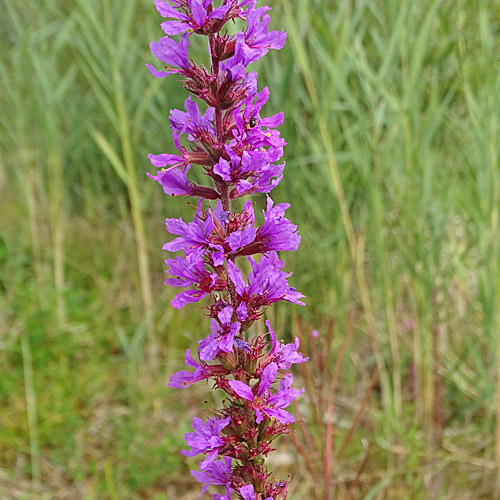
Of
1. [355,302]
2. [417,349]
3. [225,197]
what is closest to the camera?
[225,197]

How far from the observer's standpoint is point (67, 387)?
328 cm

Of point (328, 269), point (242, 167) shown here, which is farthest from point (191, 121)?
point (328, 269)

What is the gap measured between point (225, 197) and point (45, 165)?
11.2 feet

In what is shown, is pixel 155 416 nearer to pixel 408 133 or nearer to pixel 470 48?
pixel 408 133

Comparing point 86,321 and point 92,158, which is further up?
point 92,158

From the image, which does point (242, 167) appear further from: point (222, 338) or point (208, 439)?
point (208, 439)

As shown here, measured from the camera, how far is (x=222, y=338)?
3.52ft

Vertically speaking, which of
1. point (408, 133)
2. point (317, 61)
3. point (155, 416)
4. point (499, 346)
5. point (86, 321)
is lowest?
point (155, 416)

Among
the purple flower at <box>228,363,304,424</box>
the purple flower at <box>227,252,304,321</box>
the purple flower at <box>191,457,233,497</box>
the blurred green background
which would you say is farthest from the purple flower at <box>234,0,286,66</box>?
the blurred green background

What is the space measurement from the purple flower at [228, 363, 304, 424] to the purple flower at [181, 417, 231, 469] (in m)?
0.06

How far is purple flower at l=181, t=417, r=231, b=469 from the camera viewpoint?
1.07 metres

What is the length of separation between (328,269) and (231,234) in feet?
7.01

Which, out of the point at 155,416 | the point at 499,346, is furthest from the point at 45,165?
the point at 499,346

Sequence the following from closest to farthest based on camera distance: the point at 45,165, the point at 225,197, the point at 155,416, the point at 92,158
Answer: the point at 225,197, the point at 155,416, the point at 92,158, the point at 45,165
